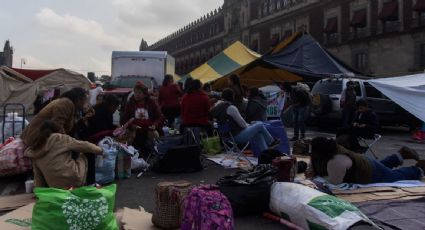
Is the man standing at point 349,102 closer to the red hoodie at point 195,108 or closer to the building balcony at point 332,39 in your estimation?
the red hoodie at point 195,108

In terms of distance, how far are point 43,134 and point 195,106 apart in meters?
3.62

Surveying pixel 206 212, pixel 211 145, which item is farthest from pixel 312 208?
pixel 211 145

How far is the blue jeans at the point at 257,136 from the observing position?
8.34 meters

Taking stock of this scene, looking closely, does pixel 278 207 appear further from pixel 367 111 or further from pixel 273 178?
pixel 367 111

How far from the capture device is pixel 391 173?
6902 millimetres

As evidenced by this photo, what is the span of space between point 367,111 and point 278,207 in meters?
5.10

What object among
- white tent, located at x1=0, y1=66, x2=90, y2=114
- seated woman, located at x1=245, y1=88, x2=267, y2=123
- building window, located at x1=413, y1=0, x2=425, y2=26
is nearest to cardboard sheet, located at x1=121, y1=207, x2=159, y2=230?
seated woman, located at x1=245, y1=88, x2=267, y2=123

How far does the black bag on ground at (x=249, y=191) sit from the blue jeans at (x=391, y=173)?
210cm

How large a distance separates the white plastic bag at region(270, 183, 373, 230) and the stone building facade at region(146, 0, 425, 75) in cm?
3123

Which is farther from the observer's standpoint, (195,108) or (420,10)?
(420,10)

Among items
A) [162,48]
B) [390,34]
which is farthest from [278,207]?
[162,48]

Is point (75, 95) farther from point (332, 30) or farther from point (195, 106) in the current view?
point (332, 30)

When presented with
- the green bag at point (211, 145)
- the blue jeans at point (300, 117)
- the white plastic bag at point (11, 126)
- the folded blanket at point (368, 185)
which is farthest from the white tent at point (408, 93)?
the white plastic bag at point (11, 126)

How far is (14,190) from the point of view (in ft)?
22.1
